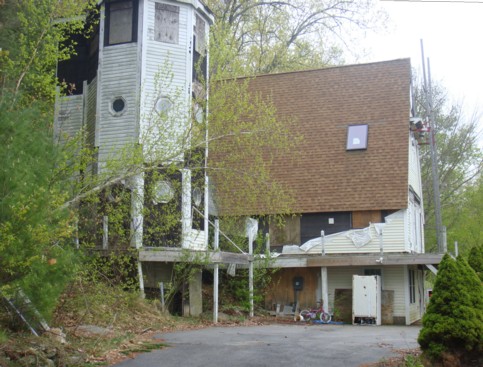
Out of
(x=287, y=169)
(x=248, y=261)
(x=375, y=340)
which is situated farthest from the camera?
(x=287, y=169)

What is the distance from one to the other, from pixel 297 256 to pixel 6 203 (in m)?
14.4

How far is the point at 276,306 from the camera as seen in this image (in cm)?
2298

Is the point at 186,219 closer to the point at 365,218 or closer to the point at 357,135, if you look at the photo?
the point at 365,218

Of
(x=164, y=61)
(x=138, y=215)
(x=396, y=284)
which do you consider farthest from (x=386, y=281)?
(x=164, y=61)

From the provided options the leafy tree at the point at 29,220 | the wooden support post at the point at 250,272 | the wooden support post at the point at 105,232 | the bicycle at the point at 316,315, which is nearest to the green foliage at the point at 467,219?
the bicycle at the point at 316,315

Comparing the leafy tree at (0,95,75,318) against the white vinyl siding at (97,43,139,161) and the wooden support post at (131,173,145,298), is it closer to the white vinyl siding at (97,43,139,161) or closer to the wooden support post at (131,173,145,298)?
the wooden support post at (131,173,145,298)

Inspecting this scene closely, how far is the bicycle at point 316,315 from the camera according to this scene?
2125cm

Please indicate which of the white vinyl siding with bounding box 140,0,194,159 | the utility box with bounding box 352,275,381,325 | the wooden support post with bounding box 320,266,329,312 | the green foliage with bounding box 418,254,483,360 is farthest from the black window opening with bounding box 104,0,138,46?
the green foliage with bounding box 418,254,483,360

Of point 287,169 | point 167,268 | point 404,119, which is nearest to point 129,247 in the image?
point 167,268

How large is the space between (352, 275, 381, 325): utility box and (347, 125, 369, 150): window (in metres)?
5.09

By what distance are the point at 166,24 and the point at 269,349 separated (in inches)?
473

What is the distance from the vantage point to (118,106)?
1994 cm

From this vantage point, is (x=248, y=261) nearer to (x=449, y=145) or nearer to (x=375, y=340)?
(x=375, y=340)

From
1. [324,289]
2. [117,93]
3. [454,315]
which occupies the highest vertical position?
[117,93]
